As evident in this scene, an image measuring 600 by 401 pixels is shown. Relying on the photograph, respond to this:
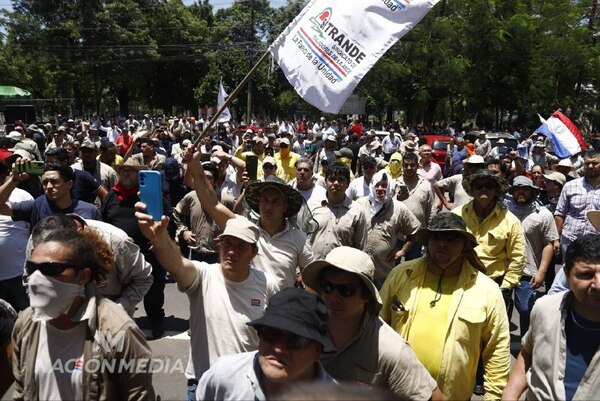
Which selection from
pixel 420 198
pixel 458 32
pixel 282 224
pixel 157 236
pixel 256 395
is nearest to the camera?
pixel 256 395

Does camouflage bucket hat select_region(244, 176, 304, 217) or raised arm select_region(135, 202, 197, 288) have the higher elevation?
camouflage bucket hat select_region(244, 176, 304, 217)

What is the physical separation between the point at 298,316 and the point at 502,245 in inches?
127

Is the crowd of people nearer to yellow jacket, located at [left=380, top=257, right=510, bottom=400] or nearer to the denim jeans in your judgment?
yellow jacket, located at [left=380, top=257, right=510, bottom=400]

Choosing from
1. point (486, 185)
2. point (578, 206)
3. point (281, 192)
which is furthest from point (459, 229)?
point (578, 206)

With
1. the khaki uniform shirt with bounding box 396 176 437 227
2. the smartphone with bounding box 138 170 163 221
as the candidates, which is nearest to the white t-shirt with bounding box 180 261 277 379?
the smartphone with bounding box 138 170 163 221

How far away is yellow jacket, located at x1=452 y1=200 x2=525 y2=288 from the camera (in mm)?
4844

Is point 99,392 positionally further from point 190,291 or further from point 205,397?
point 190,291

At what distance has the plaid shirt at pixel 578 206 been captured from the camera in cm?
603

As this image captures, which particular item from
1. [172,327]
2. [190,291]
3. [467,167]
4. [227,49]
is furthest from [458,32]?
[190,291]

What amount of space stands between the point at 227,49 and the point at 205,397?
156 ft

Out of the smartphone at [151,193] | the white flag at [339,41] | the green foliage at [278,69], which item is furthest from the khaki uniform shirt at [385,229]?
the green foliage at [278,69]

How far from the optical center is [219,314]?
10.1 feet

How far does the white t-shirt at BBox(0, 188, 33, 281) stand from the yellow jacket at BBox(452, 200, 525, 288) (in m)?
3.91

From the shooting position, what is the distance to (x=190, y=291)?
10.2 ft
